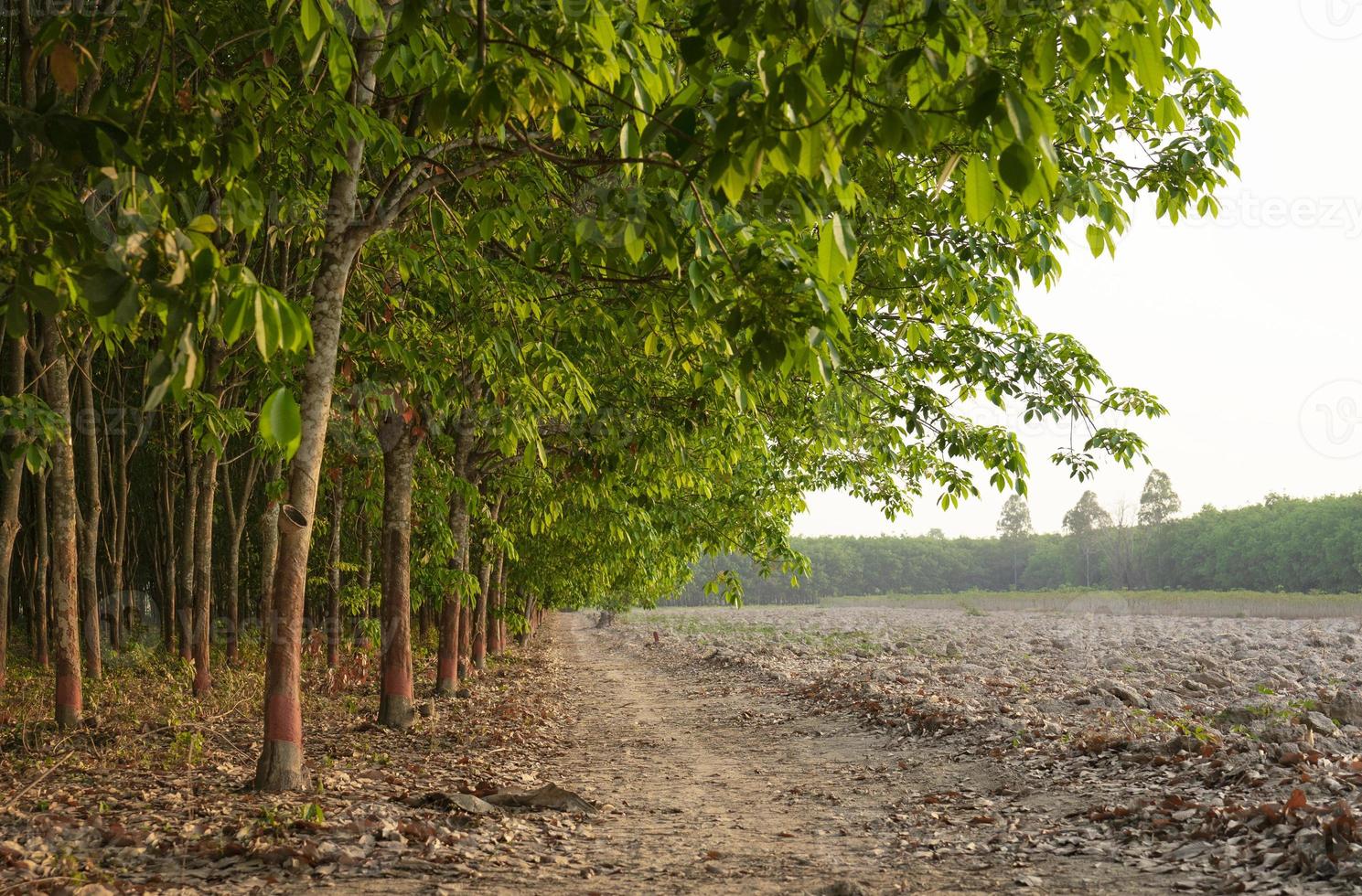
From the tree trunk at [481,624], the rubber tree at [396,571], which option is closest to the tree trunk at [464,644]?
the tree trunk at [481,624]

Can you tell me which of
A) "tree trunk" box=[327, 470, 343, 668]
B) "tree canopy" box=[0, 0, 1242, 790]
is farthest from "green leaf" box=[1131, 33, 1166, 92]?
"tree trunk" box=[327, 470, 343, 668]

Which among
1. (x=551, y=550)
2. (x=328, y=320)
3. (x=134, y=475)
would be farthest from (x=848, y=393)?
(x=134, y=475)

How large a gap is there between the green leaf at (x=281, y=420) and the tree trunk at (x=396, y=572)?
8.15 m

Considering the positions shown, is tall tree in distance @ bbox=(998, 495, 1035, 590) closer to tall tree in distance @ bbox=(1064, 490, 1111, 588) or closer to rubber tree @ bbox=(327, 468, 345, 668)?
tall tree in distance @ bbox=(1064, 490, 1111, 588)

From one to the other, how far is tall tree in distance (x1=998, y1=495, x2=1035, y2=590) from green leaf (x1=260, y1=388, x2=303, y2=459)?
129028 mm

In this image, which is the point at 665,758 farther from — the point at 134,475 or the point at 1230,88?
the point at 134,475

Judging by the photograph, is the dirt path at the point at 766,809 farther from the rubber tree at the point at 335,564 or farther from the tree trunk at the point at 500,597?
the tree trunk at the point at 500,597

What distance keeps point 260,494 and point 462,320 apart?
1722 centimetres

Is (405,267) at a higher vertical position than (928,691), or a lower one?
higher

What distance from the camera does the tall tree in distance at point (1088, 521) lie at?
113125 millimetres

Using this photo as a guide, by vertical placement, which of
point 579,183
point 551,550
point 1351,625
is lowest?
point 1351,625

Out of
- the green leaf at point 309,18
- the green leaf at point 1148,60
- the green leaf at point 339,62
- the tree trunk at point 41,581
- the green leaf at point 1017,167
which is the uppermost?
the green leaf at point 339,62

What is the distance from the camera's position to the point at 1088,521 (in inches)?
4515

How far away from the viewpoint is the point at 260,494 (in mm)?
23797
